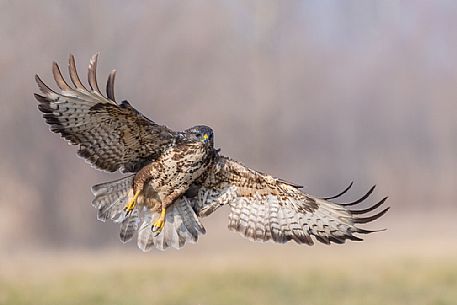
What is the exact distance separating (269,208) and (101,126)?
156 cm

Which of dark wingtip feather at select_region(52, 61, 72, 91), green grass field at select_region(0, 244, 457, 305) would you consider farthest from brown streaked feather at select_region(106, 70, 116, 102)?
green grass field at select_region(0, 244, 457, 305)

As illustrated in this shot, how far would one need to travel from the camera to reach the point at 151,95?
17.0 metres

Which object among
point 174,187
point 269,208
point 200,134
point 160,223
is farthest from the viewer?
point 269,208

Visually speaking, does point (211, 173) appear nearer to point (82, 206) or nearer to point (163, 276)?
point (163, 276)

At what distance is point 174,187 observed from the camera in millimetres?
6586

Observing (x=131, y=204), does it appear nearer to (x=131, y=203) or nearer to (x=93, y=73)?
(x=131, y=203)

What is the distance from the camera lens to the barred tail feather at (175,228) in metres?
6.97

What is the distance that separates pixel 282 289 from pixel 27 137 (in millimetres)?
7581

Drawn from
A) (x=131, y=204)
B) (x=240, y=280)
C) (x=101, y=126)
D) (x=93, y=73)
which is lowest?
(x=131, y=204)

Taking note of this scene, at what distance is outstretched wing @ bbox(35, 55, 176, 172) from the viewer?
227 inches

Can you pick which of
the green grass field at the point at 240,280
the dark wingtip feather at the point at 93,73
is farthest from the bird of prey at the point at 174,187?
the green grass field at the point at 240,280

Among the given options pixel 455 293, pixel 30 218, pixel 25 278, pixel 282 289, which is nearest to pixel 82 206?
pixel 30 218

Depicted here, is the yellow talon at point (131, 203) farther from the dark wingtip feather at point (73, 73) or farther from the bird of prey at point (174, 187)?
the dark wingtip feather at point (73, 73)

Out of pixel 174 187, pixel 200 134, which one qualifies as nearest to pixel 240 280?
pixel 174 187
